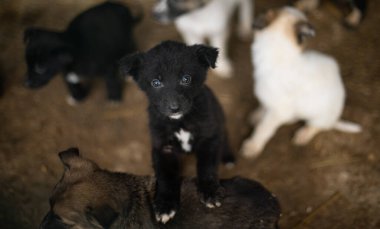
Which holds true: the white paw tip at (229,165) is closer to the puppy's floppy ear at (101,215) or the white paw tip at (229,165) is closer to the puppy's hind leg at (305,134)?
the puppy's hind leg at (305,134)

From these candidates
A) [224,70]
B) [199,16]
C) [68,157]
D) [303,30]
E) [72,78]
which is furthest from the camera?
[224,70]

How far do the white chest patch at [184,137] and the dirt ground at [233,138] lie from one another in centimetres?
78

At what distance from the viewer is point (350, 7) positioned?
4.93m

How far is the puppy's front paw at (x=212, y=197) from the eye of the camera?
100 inches

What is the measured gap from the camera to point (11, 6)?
203 inches

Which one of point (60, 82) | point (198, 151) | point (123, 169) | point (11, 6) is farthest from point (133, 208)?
point (11, 6)

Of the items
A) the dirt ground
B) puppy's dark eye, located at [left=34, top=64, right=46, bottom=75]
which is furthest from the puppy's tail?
puppy's dark eye, located at [left=34, top=64, right=46, bottom=75]

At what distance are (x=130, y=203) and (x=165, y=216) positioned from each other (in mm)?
237

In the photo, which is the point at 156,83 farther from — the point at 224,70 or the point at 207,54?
the point at 224,70

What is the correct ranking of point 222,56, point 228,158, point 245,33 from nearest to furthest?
point 228,158
point 222,56
point 245,33

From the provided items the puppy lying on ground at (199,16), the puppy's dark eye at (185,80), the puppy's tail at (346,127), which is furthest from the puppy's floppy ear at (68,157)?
the puppy's tail at (346,127)

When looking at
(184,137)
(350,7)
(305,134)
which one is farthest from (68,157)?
(350,7)

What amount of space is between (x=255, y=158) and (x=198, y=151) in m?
1.35

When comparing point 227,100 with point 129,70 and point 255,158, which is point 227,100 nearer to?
point 255,158
